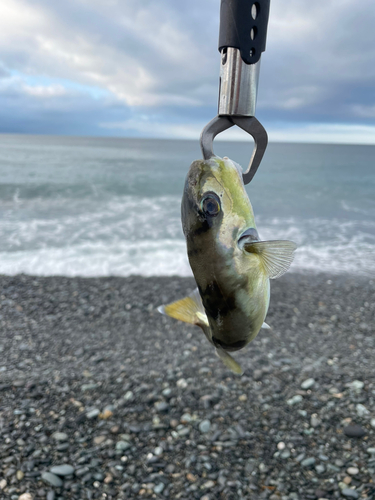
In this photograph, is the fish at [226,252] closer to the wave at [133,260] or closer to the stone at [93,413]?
the stone at [93,413]

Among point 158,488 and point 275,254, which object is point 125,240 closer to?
point 158,488

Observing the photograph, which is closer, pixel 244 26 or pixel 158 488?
pixel 244 26

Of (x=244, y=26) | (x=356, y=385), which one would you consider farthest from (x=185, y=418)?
(x=244, y=26)

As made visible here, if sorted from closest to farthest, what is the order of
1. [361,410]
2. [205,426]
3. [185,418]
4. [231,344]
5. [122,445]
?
[231,344] < [122,445] < [205,426] < [185,418] < [361,410]

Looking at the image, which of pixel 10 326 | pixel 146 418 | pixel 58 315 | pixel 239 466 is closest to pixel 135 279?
pixel 58 315

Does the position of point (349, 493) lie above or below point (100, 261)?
below

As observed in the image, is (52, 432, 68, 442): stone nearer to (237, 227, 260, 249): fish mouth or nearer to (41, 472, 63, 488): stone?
(41, 472, 63, 488): stone

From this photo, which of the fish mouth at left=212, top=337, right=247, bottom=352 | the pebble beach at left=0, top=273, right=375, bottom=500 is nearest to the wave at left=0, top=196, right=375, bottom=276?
the pebble beach at left=0, top=273, right=375, bottom=500

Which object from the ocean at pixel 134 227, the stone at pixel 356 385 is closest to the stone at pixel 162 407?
the stone at pixel 356 385
